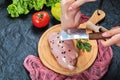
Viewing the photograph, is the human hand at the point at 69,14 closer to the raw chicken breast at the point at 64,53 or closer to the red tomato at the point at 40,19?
the raw chicken breast at the point at 64,53

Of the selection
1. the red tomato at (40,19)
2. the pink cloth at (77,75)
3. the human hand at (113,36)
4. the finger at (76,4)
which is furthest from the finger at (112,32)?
the red tomato at (40,19)

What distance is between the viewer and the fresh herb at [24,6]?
A: 151 cm

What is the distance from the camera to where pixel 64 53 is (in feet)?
4.11

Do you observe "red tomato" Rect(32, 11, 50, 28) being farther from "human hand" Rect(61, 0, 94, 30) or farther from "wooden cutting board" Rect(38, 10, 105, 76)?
"human hand" Rect(61, 0, 94, 30)

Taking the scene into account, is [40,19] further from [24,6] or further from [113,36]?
[113,36]

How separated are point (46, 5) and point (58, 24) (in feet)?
0.79


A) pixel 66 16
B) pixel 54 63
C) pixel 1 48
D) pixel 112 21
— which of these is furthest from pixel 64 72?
pixel 112 21

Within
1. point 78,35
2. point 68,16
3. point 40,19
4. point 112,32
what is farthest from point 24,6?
point 112,32

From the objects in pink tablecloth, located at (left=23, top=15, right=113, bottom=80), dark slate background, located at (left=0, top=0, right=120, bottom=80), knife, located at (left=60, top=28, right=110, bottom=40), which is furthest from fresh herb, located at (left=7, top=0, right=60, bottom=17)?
knife, located at (left=60, top=28, right=110, bottom=40)

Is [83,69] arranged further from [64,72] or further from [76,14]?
[76,14]

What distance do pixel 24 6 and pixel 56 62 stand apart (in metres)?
0.48

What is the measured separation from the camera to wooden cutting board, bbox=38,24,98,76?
1247 mm

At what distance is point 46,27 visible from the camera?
4.99 ft

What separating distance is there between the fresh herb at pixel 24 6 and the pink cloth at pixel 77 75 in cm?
36
